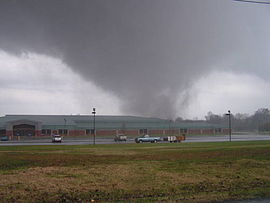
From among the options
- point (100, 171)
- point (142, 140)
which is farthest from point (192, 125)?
point (100, 171)

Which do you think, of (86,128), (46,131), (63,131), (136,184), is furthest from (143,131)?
(136,184)

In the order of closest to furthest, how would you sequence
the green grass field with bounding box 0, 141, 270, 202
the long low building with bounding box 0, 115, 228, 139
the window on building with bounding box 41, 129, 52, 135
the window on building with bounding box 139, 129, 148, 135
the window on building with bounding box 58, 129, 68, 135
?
the green grass field with bounding box 0, 141, 270, 202
the long low building with bounding box 0, 115, 228, 139
the window on building with bounding box 41, 129, 52, 135
the window on building with bounding box 58, 129, 68, 135
the window on building with bounding box 139, 129, 148, 135

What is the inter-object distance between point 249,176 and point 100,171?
6.54 meters

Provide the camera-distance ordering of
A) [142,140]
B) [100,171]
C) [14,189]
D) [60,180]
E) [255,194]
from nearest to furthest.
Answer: [255,194]
[14,189]
[60,180]
[100,171]
[142,140]

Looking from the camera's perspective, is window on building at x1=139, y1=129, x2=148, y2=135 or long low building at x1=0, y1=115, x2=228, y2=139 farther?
window on building at x1=139, y1=129, x2=148, y2=135

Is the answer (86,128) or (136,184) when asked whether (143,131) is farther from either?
(136,184)

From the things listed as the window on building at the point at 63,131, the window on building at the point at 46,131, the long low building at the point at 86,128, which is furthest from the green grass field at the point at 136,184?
the window on building at the point at 63,131

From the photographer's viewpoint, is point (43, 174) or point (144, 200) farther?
point (43, 174)

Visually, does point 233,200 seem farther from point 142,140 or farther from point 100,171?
point 142,140

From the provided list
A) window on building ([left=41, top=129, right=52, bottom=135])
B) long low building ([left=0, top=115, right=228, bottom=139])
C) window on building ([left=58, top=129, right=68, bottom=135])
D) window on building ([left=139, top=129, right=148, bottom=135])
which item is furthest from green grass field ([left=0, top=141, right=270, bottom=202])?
window on building ([left=139, top=129, right=148, bottom=135])

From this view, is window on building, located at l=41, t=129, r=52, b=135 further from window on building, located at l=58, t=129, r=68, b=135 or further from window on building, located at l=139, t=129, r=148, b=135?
window on building, located at l=139, t=129, r=148, b=135

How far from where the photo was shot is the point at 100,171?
13.8 meters

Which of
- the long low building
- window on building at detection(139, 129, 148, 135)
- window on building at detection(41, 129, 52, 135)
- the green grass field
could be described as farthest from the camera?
window on building at detection(139, 129, 148, 135)

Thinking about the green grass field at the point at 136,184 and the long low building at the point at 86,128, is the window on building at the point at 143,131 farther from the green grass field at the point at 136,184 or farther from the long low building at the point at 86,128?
the green grass field at the point at 136,184
